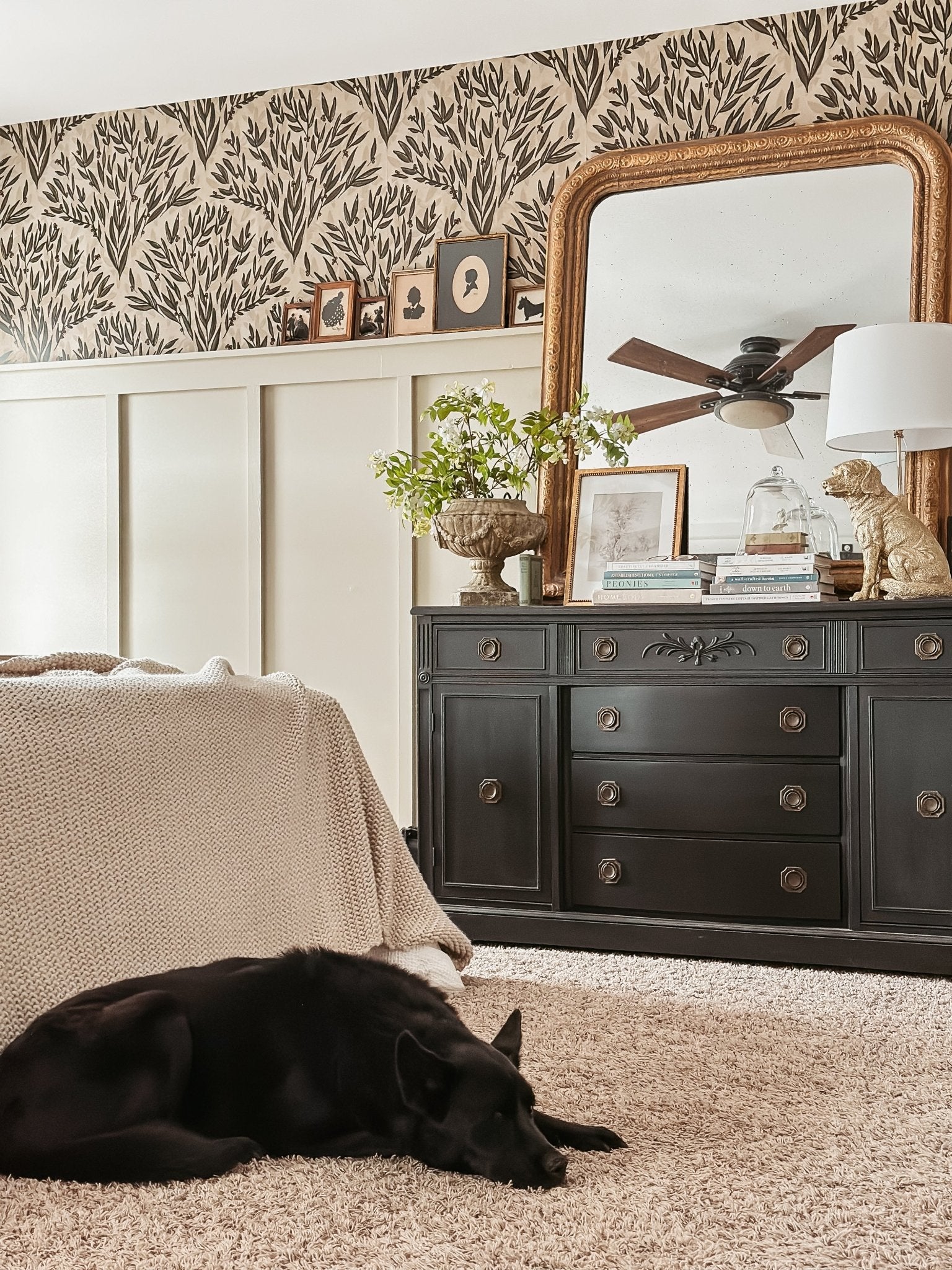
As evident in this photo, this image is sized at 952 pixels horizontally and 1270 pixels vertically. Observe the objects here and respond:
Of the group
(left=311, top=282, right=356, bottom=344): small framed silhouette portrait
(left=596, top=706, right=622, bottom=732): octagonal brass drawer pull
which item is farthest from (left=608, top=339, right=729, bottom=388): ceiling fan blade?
(left=596, top=706, right=622, bottom=732): octagonal brass drawer pull

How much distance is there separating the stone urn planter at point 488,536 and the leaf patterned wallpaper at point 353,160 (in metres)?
0.93

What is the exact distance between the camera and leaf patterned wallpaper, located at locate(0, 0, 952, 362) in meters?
3.65

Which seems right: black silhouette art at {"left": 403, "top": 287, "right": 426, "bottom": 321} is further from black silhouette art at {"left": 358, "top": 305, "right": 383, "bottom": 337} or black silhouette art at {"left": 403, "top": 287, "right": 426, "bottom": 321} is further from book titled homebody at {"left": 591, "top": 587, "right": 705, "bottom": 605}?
book titled homebody at {"left": 591, "top": 587, "right": 705, "bottom": 605}

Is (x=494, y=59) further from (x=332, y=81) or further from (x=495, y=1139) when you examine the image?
(x=495, y=1139)

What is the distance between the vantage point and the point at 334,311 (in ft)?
13.4

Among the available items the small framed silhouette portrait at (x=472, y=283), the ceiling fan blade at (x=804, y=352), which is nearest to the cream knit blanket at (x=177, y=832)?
the ceiling fan blade at (x=804, y=352)

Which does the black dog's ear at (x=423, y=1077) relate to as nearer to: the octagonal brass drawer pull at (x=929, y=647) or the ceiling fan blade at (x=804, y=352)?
the octagonal brass drawer pull at (x=929, y=647)

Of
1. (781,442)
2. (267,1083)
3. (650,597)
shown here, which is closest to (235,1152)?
(267,1083)

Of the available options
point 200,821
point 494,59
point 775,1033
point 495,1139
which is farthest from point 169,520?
point 495,1139

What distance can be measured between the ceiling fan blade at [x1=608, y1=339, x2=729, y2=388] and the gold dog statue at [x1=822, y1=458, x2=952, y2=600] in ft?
2.05

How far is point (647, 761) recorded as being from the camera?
3.08 metres

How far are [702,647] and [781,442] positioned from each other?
76 centimetres

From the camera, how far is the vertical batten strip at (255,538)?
417 centimetres

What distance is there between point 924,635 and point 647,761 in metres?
0.71
